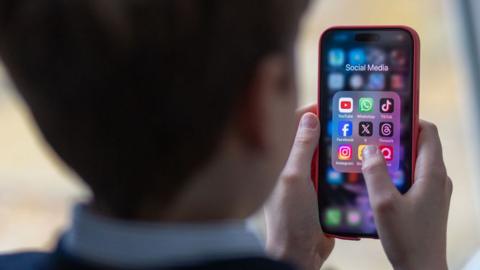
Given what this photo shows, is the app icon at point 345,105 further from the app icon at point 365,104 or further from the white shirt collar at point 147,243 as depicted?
the white shirt collar at point 147,243

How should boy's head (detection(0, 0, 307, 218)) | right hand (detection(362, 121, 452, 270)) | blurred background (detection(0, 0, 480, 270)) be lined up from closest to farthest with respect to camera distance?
1. boy's head (detection(0, 0, 307, 218))
2. right hand (detection(362, 121, 452, 270))
3. blurred background (detection(0, 0, 480, 270))

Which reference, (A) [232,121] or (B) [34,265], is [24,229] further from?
(A) [232,121]

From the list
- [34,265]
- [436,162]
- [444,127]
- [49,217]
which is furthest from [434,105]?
[34,265]

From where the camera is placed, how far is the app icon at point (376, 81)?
0.66 meters

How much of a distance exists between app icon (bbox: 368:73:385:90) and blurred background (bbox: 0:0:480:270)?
0.27 meters

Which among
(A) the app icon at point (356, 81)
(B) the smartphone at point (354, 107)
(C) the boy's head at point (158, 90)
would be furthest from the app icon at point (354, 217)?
(C) the boy's head at point (158, 90)

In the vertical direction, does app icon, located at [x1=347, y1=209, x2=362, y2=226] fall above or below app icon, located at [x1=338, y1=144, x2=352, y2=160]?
below

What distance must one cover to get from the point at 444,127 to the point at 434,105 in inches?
1.6

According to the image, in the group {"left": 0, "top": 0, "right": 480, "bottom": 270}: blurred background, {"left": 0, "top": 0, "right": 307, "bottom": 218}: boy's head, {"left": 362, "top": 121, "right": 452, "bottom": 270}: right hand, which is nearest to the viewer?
{"left": 0, "top": 0, "right": 307, "bottom": 218}: boy's head

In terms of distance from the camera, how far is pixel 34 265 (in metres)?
0.47

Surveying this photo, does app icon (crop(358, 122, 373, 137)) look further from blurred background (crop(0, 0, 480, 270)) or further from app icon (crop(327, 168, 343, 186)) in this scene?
blurred background (crop(0, 0, 480, 270))

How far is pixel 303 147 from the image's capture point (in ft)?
2.12

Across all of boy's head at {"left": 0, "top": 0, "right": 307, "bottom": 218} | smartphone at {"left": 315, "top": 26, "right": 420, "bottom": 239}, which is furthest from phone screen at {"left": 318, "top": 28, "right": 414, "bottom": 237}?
boy's head at {"left": 0, "top": 0, "right": 307, "bottom": 218}

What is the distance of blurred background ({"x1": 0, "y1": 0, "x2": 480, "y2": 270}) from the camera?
Result: 993 millimetres
